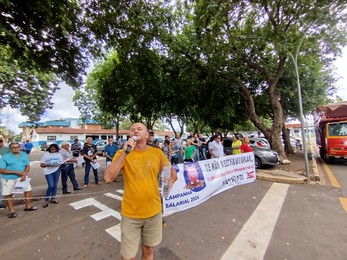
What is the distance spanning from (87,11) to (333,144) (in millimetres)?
13033

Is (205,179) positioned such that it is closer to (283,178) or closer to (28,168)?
(283,178)

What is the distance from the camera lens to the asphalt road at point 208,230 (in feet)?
9.46

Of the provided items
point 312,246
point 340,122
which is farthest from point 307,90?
point 312,246

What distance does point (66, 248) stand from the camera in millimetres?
3031

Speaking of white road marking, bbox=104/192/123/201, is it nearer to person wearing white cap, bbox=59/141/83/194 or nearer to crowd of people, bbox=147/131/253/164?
person wearing white cap, bbox=59/141/83/194

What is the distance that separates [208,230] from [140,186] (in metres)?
2.26

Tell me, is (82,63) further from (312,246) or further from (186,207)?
(312,246)

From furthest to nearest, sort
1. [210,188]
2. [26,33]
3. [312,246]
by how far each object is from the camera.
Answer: [26,33] < [210,188] < [312,246]

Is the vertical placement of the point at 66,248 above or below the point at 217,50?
below

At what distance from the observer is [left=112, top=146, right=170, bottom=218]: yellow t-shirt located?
1941 millimetres

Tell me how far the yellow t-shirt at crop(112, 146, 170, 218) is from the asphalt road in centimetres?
132

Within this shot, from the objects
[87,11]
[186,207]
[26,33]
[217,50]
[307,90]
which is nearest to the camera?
[186,207]

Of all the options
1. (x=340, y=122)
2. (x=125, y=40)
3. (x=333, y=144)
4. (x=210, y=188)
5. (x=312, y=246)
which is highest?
(x=125, y=40)

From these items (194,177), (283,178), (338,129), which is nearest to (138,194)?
(194,177)
